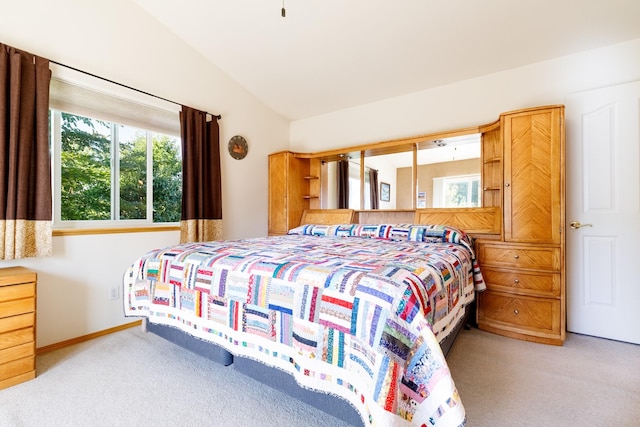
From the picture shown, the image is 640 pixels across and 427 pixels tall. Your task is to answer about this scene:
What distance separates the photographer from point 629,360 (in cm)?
198

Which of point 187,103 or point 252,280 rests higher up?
point 187,103

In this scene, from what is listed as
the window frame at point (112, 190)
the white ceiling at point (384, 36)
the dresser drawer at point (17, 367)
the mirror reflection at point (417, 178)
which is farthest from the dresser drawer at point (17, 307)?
the mirror reflection at point (417, 178)

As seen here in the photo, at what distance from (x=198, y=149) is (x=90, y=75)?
1008 millimetres

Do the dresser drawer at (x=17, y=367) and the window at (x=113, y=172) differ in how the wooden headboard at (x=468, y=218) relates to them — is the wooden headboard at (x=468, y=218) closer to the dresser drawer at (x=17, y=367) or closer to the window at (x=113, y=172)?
the window at (x=113, y=172)

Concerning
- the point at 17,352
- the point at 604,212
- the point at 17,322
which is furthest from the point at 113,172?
the point at 604,212

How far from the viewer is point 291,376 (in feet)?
4.43

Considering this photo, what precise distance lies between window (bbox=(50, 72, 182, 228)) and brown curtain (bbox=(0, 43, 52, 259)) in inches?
7.2

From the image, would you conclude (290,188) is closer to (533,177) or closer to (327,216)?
(327,216)

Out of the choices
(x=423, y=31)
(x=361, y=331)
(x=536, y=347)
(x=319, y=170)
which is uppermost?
(x=423, y=31)

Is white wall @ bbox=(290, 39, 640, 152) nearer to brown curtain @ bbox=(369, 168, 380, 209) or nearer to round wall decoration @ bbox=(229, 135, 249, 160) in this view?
brown curtain @ bbox=(369, 168, 380, 209)

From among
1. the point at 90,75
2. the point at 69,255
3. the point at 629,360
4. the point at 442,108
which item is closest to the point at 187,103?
the point at 90,75

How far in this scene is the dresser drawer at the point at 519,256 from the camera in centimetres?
223

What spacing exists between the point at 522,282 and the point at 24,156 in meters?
3.73

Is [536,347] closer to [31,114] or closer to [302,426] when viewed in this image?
[302,426]
